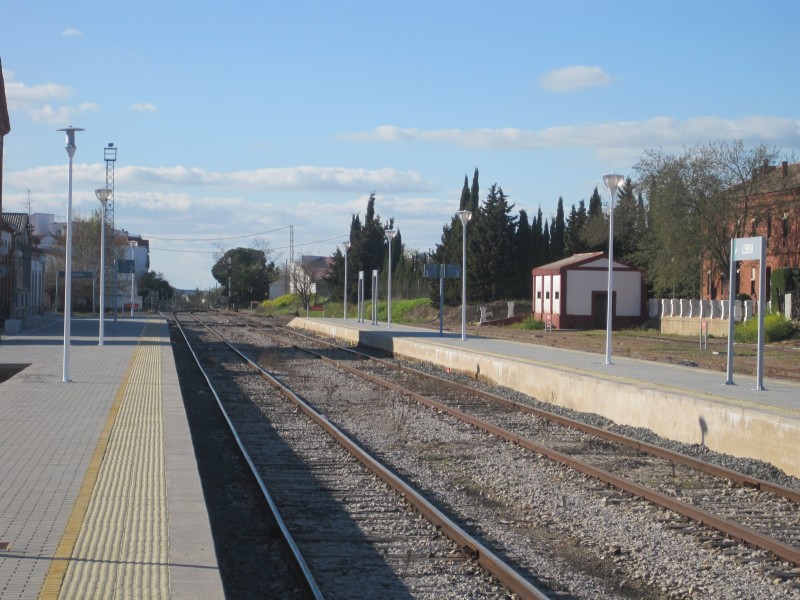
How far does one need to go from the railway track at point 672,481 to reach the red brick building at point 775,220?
39.0 meters

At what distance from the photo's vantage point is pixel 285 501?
10031 millimetres

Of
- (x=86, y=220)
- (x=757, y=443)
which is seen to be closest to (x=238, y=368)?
(x=757, y=443)

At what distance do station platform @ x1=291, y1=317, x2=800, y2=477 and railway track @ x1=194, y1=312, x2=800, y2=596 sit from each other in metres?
0.97

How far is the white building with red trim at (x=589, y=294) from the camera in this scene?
2058 inches

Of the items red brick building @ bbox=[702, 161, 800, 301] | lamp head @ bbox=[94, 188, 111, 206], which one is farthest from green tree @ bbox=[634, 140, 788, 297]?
lamp head @ bbox=[94, 188, 111, 206]

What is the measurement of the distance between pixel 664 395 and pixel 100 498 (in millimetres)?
8926

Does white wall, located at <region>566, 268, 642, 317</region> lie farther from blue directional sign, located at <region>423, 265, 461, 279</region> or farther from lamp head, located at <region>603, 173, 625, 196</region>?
lamp head, located at <region>603, 173, 625, 196</region>

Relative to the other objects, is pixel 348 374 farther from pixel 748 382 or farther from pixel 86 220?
pixel 86 220

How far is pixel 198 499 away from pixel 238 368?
19.2 m

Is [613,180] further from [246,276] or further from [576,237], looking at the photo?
[246,276]

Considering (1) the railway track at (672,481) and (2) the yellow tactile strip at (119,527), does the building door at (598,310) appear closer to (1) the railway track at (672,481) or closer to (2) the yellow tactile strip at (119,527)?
(1) the railway track at (672,481)

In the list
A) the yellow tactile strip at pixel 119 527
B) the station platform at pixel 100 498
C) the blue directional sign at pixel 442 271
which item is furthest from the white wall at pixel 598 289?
the yellow tactile strip at pixel 119 527

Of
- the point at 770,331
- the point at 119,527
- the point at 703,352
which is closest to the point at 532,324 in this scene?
the point at 770,331

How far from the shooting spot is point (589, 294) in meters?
52.6
